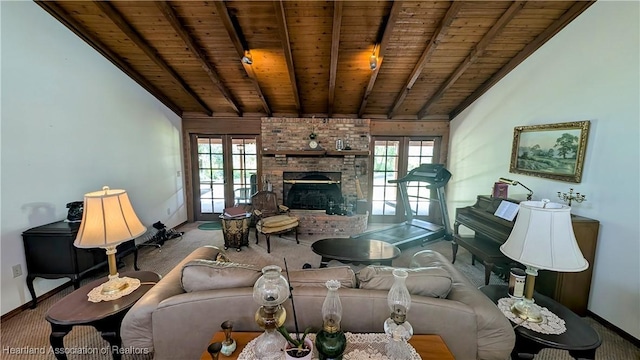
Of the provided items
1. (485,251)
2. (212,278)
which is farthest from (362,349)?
(485,251)

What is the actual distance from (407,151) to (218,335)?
17.3 ft

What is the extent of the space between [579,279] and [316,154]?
4.28 meters

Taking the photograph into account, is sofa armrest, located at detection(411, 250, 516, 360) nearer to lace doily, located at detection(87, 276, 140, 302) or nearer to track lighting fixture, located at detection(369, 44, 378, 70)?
lace doily, located at detection(87, 276, 140, 302)

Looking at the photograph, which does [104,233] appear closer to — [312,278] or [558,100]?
[312,278]

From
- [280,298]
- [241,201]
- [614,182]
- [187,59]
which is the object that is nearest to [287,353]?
[280,298]

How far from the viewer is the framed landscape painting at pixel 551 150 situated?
9.18ft

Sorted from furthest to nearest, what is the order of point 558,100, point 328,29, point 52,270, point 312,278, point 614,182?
point 328,29, point 558,100, point 52,270, point 614,182, point 312,278

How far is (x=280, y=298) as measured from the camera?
47.1 inches

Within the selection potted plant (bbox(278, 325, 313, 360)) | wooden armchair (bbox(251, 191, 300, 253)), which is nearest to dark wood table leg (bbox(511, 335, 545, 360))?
potted plant (bbox(278, 325, 313, 360))

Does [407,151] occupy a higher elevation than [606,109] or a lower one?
lower

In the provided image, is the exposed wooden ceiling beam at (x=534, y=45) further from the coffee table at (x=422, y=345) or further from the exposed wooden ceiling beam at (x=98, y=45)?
the exposed wooden ceiling beam at (x=98, y=45)

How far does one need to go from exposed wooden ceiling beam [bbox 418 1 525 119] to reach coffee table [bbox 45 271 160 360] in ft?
14.7

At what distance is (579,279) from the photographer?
2.58 meters

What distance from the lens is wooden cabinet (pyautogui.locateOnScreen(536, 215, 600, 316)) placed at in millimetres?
2533
